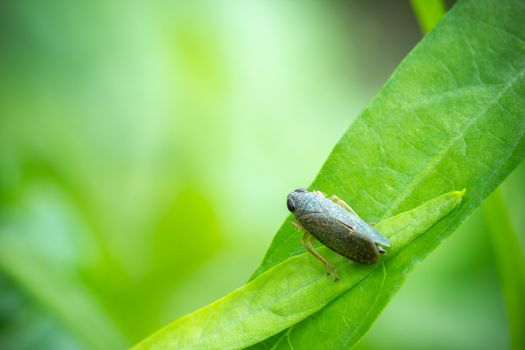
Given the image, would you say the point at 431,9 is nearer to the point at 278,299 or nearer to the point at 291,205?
the point at 291,205

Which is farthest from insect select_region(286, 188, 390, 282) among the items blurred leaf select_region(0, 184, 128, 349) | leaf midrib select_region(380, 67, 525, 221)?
blurred leaf select_region(0, 184, 128, 349)

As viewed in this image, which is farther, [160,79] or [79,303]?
[160,79]

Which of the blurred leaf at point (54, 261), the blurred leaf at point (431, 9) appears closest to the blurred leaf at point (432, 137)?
the blurred leaf at point (431, 9)

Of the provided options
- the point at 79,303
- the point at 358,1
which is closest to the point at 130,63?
the point at 79,303

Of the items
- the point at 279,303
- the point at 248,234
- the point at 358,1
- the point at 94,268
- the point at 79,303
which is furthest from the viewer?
the point at 358,1

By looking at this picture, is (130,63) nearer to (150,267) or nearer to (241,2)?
(241,2)

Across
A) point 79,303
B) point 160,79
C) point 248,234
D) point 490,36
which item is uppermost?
point 160,79

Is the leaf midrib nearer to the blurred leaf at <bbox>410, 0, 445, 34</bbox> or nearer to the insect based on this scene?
the insect
